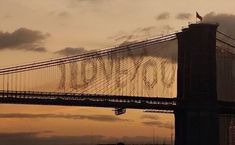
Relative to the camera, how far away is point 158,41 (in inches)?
5226

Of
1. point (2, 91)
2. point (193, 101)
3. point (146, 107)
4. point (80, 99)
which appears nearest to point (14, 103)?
point (2, 91)

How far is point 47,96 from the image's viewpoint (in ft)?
375

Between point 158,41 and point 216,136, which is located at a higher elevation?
point 158,41

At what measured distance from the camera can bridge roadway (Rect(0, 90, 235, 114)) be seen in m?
111

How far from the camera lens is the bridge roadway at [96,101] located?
364 feet

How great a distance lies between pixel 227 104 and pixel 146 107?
16629mm

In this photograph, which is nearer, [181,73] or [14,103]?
[14,103]

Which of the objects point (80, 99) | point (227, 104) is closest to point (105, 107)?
point (80, 99)

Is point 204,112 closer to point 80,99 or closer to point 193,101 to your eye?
point 193,101

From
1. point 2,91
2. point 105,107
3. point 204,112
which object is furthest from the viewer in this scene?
point 204,112

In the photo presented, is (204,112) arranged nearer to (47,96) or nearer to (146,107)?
(146,107)

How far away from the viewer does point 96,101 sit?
11731 cm

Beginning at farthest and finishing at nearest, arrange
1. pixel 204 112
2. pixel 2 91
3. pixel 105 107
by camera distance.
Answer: pixel 204 112
pixel 105 107
pixel 2 91

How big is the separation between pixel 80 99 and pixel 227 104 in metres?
27.8
